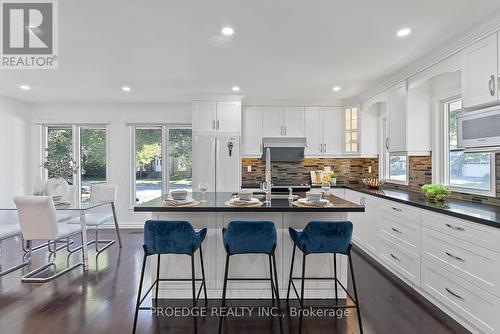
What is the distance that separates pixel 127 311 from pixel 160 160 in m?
3.56

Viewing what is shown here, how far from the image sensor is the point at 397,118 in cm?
381

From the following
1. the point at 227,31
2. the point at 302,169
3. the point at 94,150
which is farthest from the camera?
the point at 94,150

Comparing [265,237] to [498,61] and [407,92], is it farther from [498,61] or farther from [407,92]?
[407,92]

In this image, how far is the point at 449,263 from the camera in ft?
7.65

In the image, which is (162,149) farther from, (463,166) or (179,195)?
(463,166)

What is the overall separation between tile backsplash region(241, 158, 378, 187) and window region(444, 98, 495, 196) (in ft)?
6.57

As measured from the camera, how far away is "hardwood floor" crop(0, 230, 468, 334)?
2258 mm

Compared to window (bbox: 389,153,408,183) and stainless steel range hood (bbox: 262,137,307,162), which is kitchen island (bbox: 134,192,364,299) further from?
stainless steel range hood (bbox: 262,137,307,162)

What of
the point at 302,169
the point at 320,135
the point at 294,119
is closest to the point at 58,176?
the point at 294,119

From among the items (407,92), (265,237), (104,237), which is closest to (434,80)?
(407,92)

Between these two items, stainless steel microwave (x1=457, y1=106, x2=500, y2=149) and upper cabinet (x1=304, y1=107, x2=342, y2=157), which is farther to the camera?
upper cabinet (x1=304, y1=107, x2=342, y2=157)

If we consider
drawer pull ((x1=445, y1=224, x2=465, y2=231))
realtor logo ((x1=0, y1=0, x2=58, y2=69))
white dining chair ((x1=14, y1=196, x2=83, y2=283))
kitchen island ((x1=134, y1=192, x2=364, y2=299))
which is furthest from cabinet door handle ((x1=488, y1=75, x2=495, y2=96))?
white dining chair ((x1=14, y1=196, x2=83, y2=283))

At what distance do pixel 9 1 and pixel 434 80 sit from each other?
4.53 metres

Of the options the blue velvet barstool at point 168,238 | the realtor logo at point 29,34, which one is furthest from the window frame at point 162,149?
the blue velvet barstool at point 168,238
